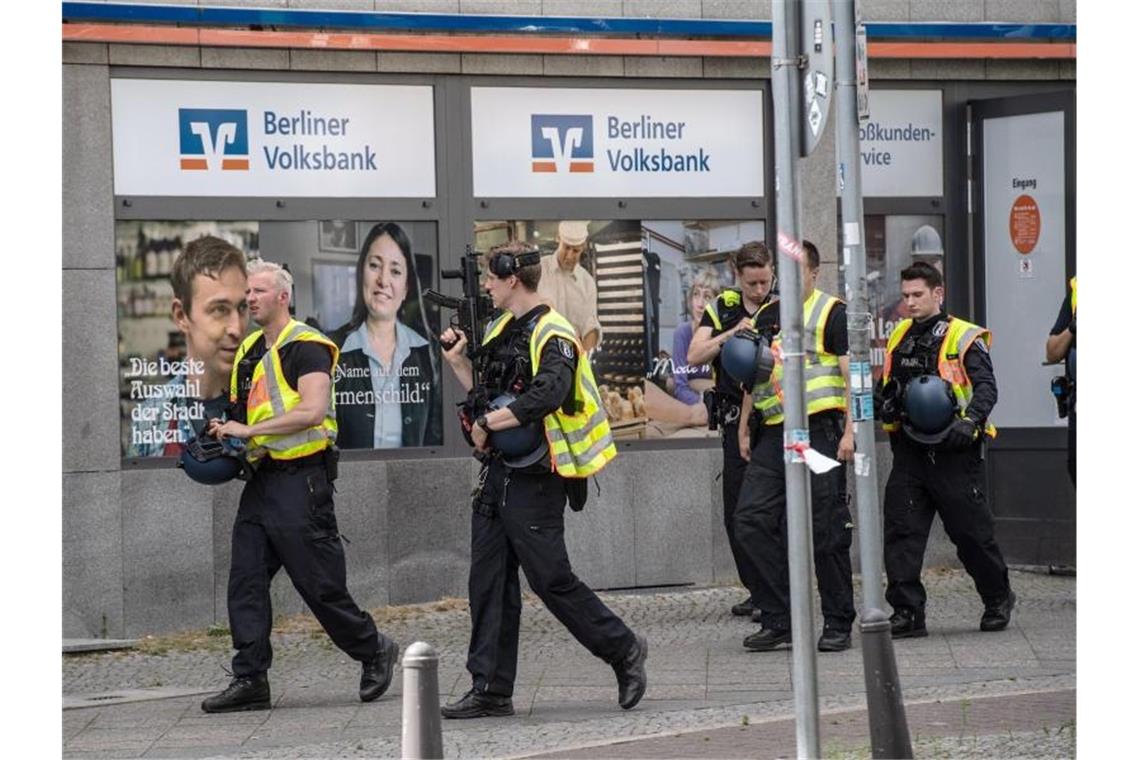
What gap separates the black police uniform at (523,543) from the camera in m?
8.95

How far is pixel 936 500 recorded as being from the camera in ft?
36.3

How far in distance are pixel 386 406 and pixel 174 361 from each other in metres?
1.30

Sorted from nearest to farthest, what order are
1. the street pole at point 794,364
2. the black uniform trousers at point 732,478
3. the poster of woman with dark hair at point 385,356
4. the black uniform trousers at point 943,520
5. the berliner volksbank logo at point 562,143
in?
the street pole at point 794,364 → the black uniform trousers at point 943,520 → the black uniform trousers at point 732,478 → the poster of woman with dark hair at point 385,356 → the berliner volksbank logo at point 562,143

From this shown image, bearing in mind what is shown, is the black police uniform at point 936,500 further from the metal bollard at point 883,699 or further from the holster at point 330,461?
the metal bollard at point 883,699

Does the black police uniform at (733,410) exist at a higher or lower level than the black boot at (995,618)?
higher

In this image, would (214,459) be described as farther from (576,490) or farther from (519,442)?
(576,490)

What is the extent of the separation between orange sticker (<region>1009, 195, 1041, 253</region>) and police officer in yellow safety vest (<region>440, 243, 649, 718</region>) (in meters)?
5.14

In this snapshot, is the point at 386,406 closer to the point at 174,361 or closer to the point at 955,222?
the point at 174,361

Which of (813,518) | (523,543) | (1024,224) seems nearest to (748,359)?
(813,518)

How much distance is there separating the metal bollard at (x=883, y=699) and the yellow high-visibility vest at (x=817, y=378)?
350 cm

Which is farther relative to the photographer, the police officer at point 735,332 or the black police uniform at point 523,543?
the police officer at point 735,332

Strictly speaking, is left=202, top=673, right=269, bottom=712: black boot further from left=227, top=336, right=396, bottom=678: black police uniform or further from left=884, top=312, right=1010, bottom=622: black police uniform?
left=884, top=312, right=1010, bottom=622: black police uniform

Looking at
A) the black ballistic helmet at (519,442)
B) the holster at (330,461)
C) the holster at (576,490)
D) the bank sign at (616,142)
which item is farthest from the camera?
the bank sign at (616,142)

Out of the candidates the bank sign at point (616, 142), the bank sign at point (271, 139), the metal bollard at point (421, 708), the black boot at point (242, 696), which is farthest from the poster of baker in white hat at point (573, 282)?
the metal bollard at point (421, 708)
